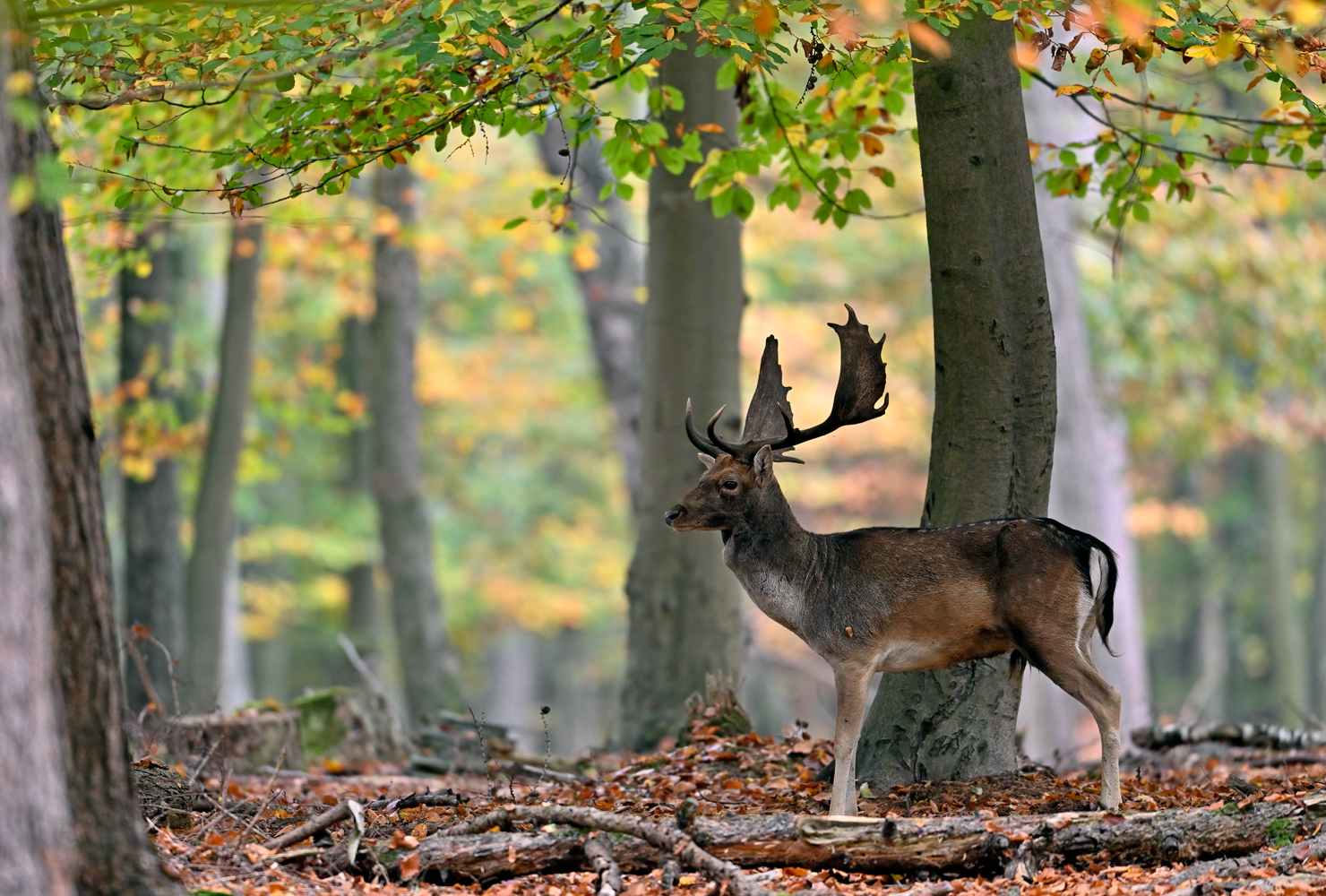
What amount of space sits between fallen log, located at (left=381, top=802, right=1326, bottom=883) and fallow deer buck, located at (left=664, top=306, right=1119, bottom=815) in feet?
1.91

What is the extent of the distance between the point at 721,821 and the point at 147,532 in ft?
31.3

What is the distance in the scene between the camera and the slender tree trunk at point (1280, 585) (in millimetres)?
24641

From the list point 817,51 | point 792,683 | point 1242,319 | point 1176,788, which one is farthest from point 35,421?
point 792,683

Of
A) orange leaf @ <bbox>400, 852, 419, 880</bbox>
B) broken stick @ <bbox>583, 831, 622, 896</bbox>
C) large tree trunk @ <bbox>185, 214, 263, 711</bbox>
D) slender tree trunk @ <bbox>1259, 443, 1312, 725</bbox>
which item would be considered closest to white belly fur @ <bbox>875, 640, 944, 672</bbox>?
broken stick @ <bbox>583, 831, 622, 896</bbox>

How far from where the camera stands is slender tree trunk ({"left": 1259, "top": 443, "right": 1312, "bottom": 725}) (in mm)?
24641

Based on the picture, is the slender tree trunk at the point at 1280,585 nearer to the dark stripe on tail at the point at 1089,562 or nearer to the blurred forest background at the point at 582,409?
the blurred forest background at the point at 582,409

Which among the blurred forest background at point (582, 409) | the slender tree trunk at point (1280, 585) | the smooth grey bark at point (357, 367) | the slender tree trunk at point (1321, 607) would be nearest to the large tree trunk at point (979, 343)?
the blurred forest background at point (582, 409)

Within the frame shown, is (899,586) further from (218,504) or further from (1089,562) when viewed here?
(218,504)

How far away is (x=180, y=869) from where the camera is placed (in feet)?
16.4

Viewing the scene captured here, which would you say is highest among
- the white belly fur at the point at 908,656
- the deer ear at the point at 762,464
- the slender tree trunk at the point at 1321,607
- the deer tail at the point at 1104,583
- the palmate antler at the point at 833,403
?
the palmate antler at the point at 833,403

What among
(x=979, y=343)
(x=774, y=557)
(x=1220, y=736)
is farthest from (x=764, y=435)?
(x=1220, y=736)

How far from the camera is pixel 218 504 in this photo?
44.6 feet

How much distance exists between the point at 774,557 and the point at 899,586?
0.65 metres

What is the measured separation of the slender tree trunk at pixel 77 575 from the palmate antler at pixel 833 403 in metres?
3.26
